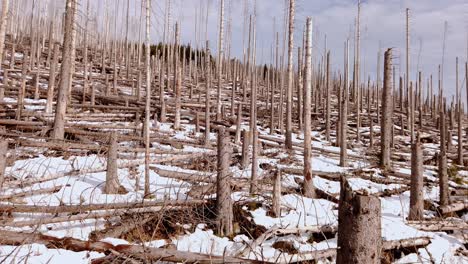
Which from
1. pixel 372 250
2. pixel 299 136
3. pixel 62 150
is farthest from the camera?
pixel 299 136

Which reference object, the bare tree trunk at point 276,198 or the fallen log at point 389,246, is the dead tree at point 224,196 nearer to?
the bare tree trunk at point 276,198

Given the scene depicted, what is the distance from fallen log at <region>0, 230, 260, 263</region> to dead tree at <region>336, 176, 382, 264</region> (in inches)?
40.2

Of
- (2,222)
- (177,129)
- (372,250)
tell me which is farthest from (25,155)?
(372,250)

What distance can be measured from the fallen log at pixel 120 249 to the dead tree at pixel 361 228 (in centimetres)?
102

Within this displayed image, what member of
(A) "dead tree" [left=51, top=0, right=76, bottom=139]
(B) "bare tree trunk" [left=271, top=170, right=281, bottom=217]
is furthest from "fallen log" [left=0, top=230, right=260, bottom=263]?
(A) "dead tree" [left=51, top=0, right=76, bottom=139]

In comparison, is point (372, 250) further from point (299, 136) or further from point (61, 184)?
point (299, 136)

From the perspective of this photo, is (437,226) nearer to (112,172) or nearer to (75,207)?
(75,207)

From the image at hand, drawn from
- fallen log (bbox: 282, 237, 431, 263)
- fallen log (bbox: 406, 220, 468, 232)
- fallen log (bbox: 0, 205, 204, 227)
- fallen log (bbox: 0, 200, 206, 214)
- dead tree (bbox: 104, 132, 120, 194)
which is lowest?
fallen log (bbox: 282, 237, 431, 263)

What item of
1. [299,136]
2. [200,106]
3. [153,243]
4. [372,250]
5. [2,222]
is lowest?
[153,243]

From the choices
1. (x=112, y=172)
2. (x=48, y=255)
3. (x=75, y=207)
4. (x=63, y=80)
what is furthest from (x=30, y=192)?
(x=63, y=80)

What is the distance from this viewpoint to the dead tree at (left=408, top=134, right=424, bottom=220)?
18.9ft

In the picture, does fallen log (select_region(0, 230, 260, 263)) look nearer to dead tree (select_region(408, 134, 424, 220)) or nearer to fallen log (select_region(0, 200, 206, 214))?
fallen log (select_region(0, 200, 206, 214))

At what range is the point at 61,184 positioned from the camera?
5879 mm

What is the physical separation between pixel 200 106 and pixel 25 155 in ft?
34.0
